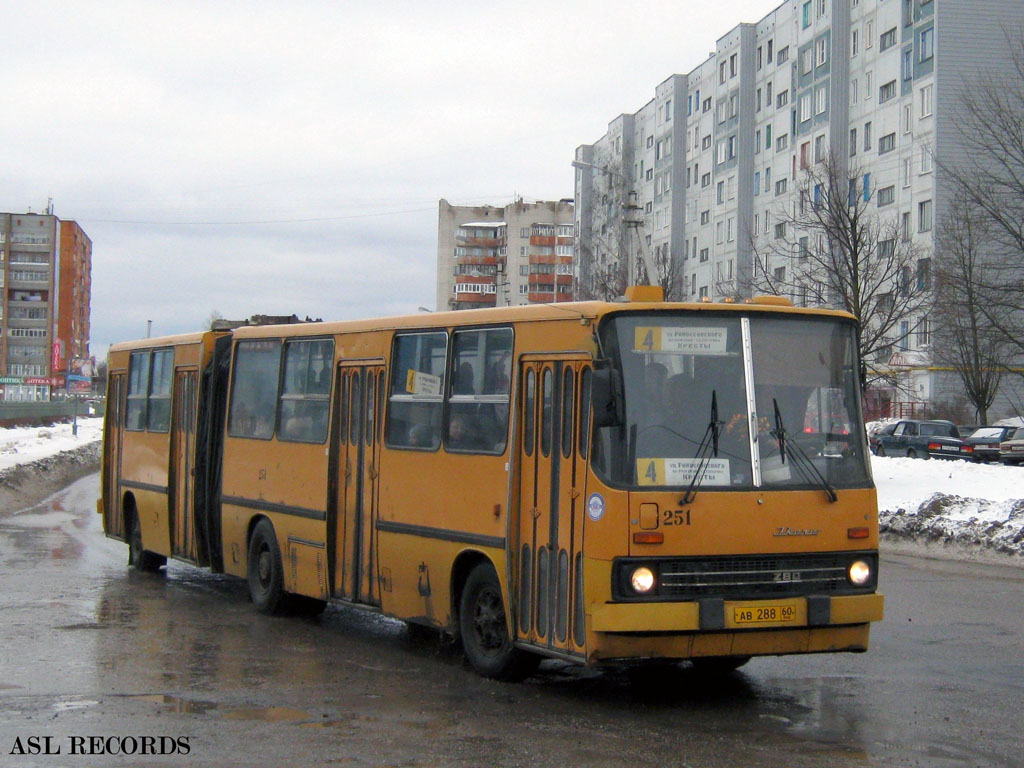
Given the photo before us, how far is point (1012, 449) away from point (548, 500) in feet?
117

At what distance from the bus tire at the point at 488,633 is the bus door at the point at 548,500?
317mm

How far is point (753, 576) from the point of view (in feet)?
27.6

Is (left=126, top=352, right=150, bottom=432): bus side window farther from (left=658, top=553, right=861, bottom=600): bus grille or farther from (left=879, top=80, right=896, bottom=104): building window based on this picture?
(left=879, top=80, right=896, bottom=104): building window

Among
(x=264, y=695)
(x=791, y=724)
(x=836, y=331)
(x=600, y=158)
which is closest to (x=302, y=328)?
(x=264, y=695)

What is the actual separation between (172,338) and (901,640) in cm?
906

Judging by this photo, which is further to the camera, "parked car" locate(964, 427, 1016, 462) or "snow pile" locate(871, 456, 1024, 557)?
"parked car" locate(964, 427, 1016, 462)

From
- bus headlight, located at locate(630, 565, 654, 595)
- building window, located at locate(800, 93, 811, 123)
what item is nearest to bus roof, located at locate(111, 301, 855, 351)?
bus headlight, located at locate(630, 565, 654, 595)

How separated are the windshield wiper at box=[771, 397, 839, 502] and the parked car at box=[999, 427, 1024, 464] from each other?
115 ft

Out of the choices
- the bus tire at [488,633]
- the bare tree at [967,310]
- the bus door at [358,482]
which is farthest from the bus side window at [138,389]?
the bare tree at [967,310]

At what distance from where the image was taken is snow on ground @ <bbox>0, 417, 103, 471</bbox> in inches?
1554

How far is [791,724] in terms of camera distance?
8.12 m

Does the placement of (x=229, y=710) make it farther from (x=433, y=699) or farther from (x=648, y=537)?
A: (x=648, y=537)

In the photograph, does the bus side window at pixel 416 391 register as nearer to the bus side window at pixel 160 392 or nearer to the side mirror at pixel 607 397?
the side mirror at pixel 607 397

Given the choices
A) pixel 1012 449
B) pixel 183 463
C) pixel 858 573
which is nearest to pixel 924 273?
pixel 1012 449
